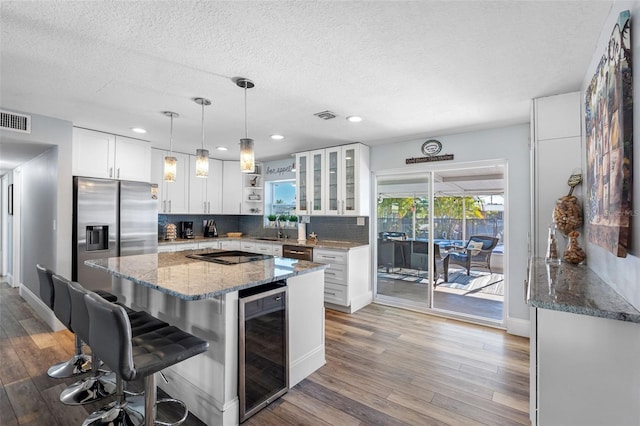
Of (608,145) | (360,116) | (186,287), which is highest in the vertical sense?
(360,116)

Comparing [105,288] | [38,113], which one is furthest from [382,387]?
[38,113]

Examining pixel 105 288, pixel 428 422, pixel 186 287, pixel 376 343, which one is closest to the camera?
pixel 186 287

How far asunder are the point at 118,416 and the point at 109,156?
325 cm

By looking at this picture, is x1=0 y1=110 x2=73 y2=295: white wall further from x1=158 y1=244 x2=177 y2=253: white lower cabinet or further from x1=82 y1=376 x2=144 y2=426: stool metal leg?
x1=82 y1=376 x2=144 y2=426: stool metal leg

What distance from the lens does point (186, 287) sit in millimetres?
1784

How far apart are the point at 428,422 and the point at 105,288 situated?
3937mm

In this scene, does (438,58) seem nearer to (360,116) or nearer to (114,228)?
(360,116)

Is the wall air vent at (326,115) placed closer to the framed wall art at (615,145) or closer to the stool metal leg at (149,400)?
the framed wall art at (615,145)

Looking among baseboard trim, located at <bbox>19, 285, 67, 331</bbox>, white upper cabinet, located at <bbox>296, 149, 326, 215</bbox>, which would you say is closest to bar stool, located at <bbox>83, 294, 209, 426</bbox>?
baseboard trim, located at <bbox>19, 285, 67, 331</bbox>

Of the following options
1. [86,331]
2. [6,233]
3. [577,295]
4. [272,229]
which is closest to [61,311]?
[86,331]

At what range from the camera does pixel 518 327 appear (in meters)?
3.44

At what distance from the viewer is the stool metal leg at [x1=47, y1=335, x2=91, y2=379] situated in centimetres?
249

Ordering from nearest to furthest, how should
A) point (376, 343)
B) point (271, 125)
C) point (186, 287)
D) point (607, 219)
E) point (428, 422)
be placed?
1. point (607, 219)
2. point (186, 287)
3. point (428, 422)
4. point (376, 343)
5. point (271, 125)

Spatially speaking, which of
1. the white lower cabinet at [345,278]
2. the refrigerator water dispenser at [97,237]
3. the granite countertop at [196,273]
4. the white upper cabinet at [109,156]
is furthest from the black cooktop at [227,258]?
the white upper cabinet at [109,156]
